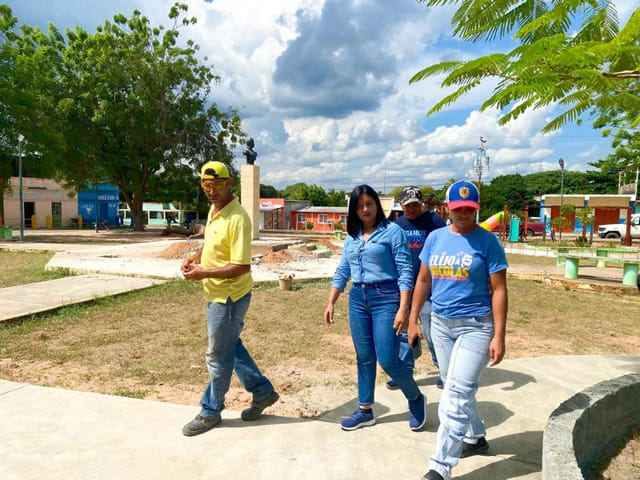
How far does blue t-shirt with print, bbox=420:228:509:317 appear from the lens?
2.45 meters

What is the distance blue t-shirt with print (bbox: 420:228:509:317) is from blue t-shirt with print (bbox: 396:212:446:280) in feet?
4.72

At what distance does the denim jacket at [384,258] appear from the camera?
2887mm

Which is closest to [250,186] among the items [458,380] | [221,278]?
[221,278]

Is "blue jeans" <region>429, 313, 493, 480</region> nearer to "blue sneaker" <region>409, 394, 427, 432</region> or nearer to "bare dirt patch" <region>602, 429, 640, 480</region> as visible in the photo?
"blue sneaker" <region>409, 394, 427, 432</region>

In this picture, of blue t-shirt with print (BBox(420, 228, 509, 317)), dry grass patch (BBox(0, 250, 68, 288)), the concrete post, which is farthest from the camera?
the concrete post

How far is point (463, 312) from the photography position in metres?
2.46

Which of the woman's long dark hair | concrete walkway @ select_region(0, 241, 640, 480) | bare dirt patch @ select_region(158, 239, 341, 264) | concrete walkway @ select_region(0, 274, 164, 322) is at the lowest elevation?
concrete walkway @ select_region(0, 241, 640, 480)

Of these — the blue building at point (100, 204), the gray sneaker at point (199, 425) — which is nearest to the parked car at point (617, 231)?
the gray sneaker at point (199, 425)

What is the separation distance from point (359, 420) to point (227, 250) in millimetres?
1444

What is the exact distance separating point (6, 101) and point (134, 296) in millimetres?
20316

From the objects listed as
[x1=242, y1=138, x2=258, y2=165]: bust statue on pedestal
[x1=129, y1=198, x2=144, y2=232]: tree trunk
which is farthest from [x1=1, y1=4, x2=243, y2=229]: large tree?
[x1=242, y1=138, x2=258, y2=165]: bust statue on pedestal

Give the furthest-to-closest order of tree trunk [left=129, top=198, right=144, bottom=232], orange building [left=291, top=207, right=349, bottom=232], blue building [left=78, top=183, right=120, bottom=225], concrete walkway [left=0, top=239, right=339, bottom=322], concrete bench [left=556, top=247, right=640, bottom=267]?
orange building [left=291, top=207, right=349, bottom=232]
blue building [left=78, top=183, right=120, bottom=225]
tree trunk [left=129, top=198, right=144, bottom=232]
concrete bench [left=556, top=247, right=640, bottom=267]
concrete walkway [left=0, top=239, right=339, bottom=322]

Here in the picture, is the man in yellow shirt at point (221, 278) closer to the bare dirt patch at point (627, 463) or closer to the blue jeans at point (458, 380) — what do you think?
the blue jeans at point (458, 380)

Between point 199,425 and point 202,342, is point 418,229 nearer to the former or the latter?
point 199,425
